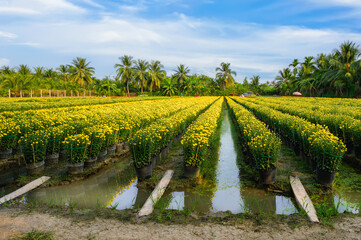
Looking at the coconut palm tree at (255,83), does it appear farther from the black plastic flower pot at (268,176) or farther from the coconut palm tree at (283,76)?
the black plastic flower pot at (268,176)

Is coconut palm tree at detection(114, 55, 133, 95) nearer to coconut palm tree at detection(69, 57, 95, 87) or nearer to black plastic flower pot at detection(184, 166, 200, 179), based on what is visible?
coconut palm tree at detection(69, 57, 95, 87)

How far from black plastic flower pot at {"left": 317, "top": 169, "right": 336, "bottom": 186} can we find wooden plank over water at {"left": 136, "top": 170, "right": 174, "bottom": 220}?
3.72m

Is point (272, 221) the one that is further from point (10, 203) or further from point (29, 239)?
point (10, 203)

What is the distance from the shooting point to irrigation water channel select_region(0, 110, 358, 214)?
4.75m

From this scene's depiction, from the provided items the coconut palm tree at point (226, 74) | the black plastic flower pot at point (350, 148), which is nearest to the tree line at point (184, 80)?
the coconut palm tree at point (226, 74)

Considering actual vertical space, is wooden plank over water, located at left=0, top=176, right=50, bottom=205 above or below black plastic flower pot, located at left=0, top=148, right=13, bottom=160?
below

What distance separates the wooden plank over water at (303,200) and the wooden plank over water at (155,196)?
2.79m

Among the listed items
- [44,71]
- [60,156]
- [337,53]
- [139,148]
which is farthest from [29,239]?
[44,71]

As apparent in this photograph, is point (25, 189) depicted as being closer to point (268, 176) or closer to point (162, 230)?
point (162, 230)

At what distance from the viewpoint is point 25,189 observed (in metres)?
5.24

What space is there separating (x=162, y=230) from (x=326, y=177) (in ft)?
14.1

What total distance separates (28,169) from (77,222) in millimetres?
3380

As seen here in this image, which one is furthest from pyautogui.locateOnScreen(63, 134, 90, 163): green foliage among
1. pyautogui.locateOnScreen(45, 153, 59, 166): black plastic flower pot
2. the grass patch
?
the grass patch

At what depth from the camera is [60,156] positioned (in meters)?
7.61
